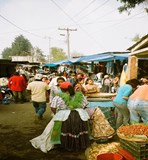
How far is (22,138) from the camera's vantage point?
24.4 ft

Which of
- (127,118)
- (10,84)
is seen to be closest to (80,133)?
(127,118)

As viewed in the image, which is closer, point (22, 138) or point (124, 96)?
point (124, 96)

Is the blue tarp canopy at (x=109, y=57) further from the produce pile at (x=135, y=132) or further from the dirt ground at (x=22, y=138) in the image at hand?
the produce pile at (x=135, y=132)

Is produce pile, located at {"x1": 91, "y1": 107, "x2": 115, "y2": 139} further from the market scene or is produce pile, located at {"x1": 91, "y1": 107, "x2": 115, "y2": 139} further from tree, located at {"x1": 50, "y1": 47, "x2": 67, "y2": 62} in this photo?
tree, located at {"x1": 50, "y1": 47, "x2": 67, "y2": 62}

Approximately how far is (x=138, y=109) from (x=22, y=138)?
3.52 meters

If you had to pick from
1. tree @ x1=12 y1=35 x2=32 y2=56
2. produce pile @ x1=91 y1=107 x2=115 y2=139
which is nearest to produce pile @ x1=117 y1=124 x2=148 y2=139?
produce pile @ x1=91 y1=107 x2=115 y2=139

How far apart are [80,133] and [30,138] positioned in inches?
80.1

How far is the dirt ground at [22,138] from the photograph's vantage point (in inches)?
235

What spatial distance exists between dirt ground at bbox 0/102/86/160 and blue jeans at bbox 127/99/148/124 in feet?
5.04

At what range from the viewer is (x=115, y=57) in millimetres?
12039

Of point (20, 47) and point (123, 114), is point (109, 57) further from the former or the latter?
point (20, 47)

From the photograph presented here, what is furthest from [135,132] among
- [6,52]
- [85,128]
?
[6,52]

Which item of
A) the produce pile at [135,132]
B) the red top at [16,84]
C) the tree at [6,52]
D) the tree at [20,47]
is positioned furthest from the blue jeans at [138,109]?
the tree at [6,52]

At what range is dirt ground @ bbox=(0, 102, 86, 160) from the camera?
597 cm
